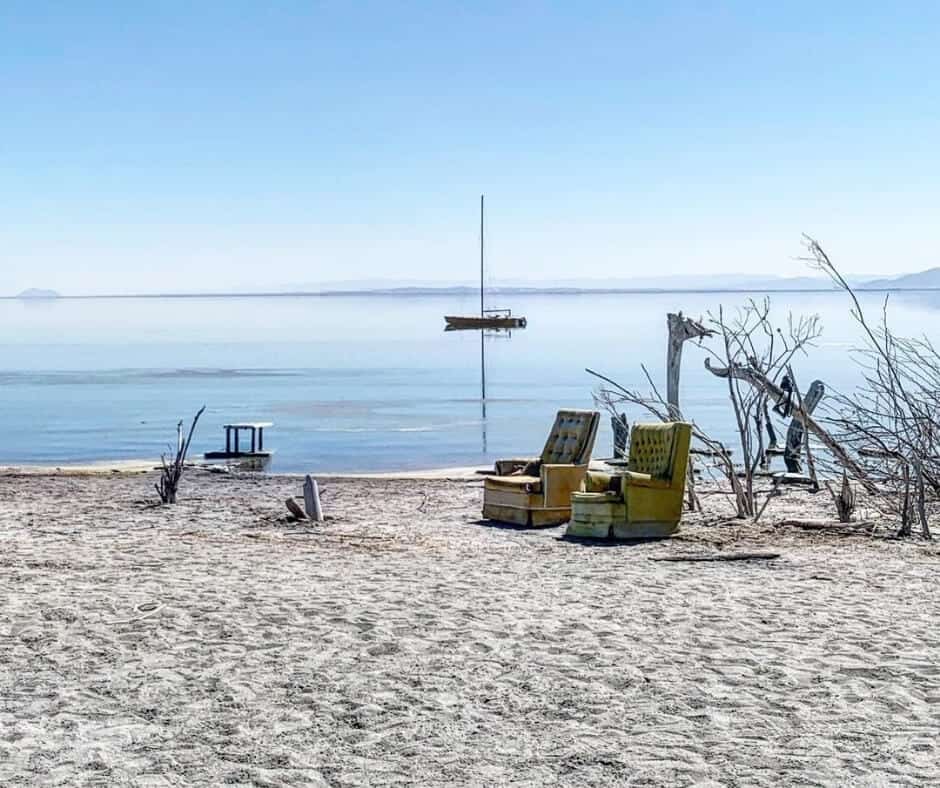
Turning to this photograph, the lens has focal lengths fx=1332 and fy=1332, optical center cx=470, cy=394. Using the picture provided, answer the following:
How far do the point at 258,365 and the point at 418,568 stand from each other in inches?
1853

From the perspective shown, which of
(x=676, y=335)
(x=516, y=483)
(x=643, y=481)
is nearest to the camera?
(x=643, y=481)

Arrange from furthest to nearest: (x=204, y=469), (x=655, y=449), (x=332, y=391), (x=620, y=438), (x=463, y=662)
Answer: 1. (x=332, y=391)
2. (x=620, y=438)
3. (x=204, y=469)
4. (x=655, y=449)
5. (x=463, y=662)

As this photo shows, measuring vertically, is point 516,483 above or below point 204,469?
above

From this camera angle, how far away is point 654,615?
767cm

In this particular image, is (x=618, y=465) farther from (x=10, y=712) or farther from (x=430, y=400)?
(x=430, y=400)

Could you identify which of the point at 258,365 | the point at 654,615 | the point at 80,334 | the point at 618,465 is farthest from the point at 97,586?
the point at 80,334

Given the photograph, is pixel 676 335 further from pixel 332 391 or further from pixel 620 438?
pixel 332 391

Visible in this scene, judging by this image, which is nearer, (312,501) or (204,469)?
(312,501)

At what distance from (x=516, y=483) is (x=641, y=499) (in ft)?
4.75

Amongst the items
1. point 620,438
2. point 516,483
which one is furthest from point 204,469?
point 516,483

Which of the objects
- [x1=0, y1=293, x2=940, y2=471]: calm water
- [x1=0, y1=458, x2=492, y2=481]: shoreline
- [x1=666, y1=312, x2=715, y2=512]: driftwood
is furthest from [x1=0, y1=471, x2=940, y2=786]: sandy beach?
[x1=0, y1=293, x2=940, y2=471]: calm water

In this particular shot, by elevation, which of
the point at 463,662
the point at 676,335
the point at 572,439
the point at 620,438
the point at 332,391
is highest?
the point at 676,335

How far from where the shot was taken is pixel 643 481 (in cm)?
1109

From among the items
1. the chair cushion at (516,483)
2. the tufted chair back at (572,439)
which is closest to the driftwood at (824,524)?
the tufted chair back at (572,439)
